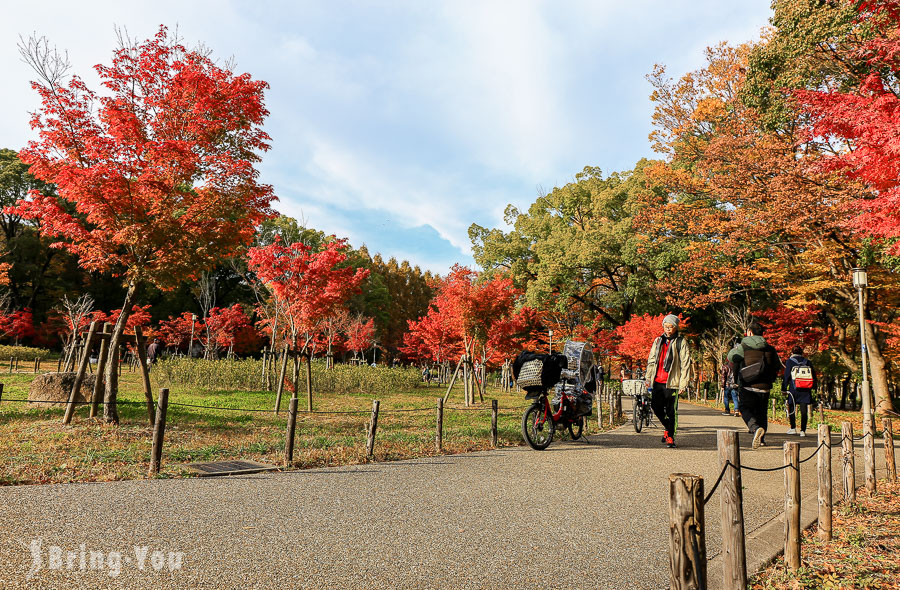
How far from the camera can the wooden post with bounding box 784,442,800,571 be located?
3.41 m

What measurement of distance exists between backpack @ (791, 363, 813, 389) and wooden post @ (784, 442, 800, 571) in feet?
24.5

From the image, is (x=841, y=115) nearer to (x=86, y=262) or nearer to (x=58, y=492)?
(x=58, y=492)

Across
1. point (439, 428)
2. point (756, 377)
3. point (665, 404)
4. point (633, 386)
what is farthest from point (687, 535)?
point (633, 386)

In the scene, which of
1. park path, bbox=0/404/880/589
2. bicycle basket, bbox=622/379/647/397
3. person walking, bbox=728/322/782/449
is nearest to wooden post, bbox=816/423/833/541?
park path, bbox=0/404/880/589

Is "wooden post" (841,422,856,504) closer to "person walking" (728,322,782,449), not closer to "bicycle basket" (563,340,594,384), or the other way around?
"person walking" (728,322,782,449)

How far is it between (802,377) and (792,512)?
7.74 m

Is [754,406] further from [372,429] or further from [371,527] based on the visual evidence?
[371,527]

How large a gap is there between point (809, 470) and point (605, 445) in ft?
9.86

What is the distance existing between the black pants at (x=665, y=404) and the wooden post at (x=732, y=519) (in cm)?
539

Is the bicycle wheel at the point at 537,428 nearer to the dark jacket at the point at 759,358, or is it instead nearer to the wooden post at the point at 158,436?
the dark jacket at the point at 759,358

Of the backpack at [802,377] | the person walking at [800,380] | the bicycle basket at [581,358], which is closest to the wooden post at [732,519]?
the bicycle basket at [581,358]

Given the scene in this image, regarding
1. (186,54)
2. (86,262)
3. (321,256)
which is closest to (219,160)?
(186,54)

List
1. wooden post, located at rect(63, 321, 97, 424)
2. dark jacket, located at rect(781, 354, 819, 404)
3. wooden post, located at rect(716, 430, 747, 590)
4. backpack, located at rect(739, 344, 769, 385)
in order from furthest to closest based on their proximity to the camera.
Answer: dark jacket, located at rect(781, 354, 819, 404) < wooden post, located at rect(63, 321, 97, 424) < backpack, located at rect(739, 344, 769, 385) < wooden post, located at rect(716, 430, 747, 590)

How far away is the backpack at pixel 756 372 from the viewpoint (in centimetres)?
785
